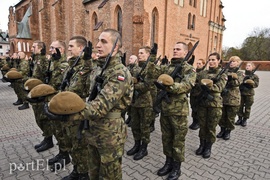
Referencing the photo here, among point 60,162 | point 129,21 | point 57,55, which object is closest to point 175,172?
point 60,162

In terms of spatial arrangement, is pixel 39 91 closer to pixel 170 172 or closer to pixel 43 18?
pixel 170 172

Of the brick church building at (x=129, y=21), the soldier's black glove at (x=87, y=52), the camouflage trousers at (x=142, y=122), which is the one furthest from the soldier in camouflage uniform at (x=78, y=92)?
the brick church building at (x=129, y=21)

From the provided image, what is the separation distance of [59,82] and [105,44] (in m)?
2.42

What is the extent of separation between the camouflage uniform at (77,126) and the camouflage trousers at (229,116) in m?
3.92

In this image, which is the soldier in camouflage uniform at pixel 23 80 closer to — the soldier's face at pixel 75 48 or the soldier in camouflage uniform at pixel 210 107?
the soldier's face at pixel 75 48

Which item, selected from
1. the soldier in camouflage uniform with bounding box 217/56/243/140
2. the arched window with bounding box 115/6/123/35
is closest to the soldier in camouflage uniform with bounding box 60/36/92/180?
the soldier in camouflage uniform with bounding box 217/56/243/140

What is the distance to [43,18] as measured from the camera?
21297 mm

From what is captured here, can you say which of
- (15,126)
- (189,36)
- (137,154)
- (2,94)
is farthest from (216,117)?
(189,36)

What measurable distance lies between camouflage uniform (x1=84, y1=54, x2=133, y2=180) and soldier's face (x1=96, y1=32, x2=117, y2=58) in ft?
0.37

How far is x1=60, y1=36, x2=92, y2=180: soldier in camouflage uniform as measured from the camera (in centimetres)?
298

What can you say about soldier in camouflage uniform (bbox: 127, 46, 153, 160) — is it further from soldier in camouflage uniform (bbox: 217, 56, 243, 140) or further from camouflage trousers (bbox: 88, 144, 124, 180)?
soldier in camouflage uniform (bbox: 217, 56, 243, 140)

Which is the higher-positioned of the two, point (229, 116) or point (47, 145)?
point (229, 116)

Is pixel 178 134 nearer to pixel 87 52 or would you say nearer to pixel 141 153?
pixel 141 153

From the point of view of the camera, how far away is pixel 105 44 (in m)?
2.13
